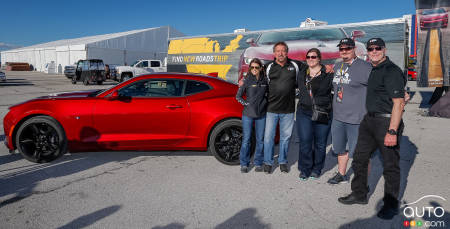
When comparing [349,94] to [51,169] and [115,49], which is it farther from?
[115,49]

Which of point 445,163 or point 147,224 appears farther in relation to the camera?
point 445,163

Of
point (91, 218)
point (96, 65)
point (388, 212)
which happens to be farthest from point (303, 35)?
point (96, 65)

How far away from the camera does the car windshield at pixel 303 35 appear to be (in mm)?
11219

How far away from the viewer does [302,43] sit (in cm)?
1150

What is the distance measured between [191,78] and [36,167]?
8.44ft

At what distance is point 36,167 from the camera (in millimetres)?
4301

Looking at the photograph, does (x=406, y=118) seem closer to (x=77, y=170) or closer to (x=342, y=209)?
(x=342, y=209)

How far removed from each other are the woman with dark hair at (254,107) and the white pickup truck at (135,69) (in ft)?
63.6

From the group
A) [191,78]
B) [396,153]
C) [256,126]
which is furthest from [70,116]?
[396,153]

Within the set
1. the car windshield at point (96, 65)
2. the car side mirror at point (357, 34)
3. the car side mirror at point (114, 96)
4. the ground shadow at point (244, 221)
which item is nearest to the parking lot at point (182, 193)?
the ground shadow at point (244, 221)

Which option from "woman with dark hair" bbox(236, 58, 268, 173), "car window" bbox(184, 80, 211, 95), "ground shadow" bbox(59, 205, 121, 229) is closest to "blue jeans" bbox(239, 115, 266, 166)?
"woman with dark hair" bbox(236, 58, 268, 173)

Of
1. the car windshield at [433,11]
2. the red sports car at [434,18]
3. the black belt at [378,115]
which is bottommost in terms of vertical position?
the black belt at [378,115]

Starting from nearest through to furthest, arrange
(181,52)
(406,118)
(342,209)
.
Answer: (342,209), (406,118), (181,52)

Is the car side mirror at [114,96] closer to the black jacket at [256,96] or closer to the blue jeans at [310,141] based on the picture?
the black jacket at [256,96]
